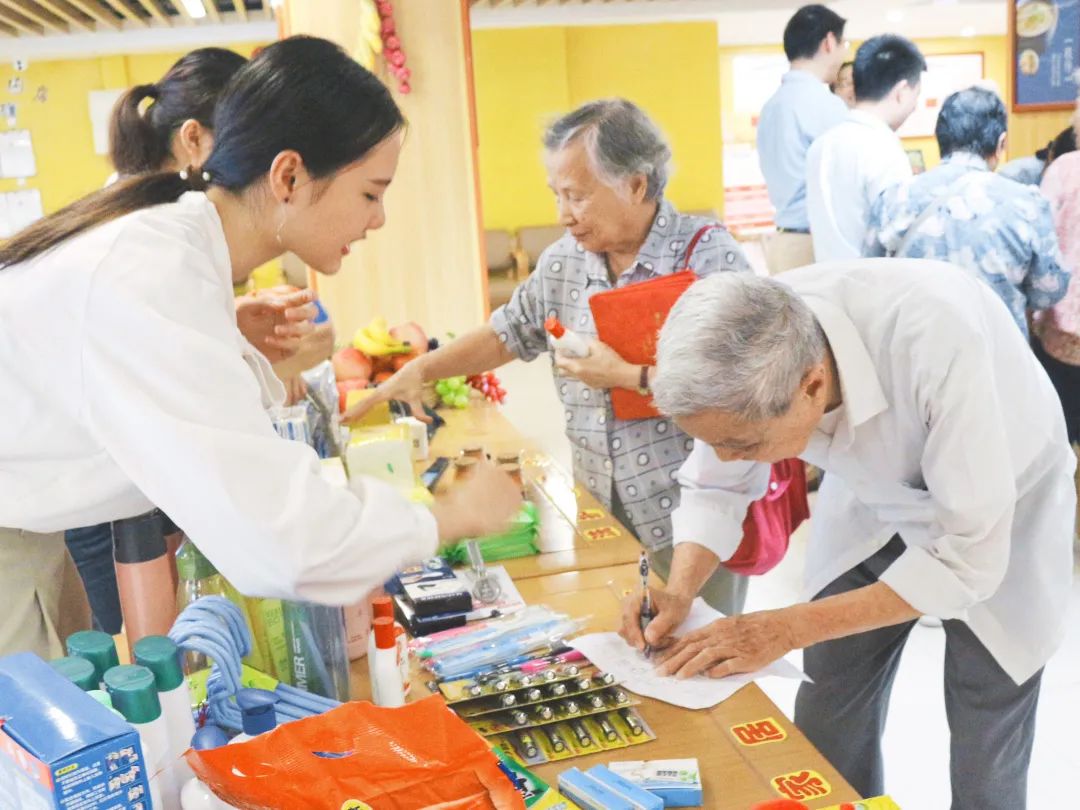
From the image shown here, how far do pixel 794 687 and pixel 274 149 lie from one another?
101 inches

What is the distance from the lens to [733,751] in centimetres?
140

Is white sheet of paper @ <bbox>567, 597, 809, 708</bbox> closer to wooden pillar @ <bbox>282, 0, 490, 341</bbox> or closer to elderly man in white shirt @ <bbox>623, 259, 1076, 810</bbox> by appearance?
elderly man in white shirt @ <bbox>623, 259, 1076, 810</bbox>

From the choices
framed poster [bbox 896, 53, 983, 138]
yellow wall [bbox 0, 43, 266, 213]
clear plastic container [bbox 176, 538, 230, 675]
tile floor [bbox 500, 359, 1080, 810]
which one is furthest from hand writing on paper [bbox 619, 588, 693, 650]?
framed poster [bbox 896, 53, 983, 138]

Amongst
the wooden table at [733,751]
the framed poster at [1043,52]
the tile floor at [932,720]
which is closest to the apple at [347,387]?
the tile floor at [932,720]

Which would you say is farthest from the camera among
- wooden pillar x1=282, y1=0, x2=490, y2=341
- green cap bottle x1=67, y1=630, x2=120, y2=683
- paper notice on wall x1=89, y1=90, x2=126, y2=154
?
paper notice on wall x1=89, y1=90, x2=126, y2=154

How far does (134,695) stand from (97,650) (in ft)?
0.51

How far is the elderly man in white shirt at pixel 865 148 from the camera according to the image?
4.11 meters

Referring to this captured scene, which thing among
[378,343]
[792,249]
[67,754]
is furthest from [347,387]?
[792,249]

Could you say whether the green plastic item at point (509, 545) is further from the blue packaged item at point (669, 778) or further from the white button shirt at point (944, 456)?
the blue packaged item at point (669, 778)

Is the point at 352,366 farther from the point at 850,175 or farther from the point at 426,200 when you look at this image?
the point at 850,175

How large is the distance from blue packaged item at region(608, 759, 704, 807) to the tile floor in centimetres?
165

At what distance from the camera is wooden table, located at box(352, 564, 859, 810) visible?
1.30 m

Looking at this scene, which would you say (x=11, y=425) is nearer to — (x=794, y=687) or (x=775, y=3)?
(x=794, y=687)

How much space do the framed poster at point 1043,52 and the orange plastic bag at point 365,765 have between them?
16.1ft
